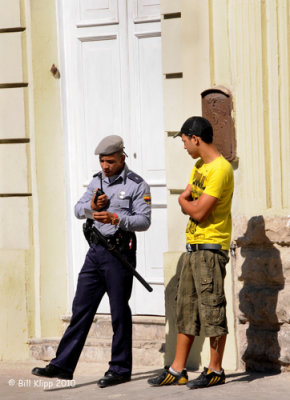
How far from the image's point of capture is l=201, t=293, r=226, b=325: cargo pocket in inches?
279

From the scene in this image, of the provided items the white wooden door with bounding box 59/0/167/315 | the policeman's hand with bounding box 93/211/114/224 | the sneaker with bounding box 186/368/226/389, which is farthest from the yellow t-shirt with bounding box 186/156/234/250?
the white wooden door with bounding box 59/0/167/315

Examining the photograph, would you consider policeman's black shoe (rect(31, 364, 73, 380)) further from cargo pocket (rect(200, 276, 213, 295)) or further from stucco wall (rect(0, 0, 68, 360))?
stucco wall (rect(0, 0, 68, 360))

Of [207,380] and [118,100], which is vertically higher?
[118,100]

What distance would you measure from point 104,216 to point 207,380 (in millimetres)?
1369

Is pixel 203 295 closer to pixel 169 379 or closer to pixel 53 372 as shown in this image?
pixel 169 379

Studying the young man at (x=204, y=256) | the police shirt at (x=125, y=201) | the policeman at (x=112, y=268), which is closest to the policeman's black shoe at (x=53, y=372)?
the policeman at (x=112, y=268)

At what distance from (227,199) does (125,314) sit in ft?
3.75

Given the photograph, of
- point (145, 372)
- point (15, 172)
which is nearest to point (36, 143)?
point (15, 172)

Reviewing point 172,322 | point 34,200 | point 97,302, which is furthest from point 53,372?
point 34,200

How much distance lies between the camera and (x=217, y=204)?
718cm

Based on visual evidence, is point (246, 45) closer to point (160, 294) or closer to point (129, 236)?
point (129, 236)

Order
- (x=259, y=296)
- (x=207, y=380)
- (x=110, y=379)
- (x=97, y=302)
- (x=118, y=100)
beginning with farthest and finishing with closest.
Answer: (x=118, y=100) < (x=259, y=296) < (x=97, y=302) < (x=110, y=379) < (x=207, y=380)

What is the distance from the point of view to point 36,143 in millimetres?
9047

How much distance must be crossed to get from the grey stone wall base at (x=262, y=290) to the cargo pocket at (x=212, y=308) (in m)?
0.70
